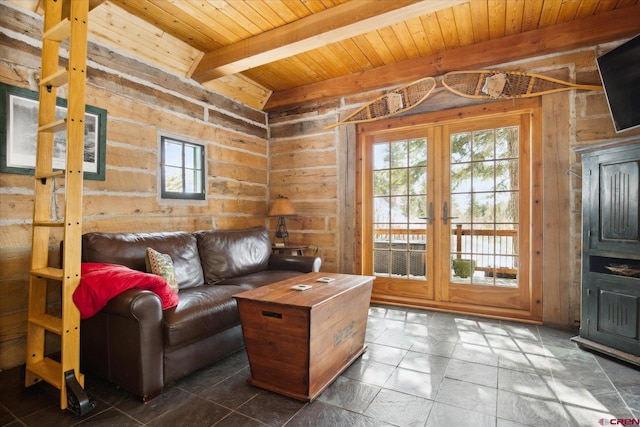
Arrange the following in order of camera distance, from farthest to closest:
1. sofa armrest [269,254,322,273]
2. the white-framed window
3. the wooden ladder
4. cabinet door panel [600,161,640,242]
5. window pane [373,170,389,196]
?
window pane [373,170,389,196] < sofa armrest [269,254,322,273] < the white-framed window < cabinet door panel [600,161,640,242] < the wooden ladder

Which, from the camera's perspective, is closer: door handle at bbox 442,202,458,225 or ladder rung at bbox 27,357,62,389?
ladder rung at bbox 27,357,62,389

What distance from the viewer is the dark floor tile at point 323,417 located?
1.63m

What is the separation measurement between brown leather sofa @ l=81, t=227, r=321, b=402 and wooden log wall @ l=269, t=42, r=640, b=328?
1.27 meters

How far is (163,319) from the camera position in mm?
1909

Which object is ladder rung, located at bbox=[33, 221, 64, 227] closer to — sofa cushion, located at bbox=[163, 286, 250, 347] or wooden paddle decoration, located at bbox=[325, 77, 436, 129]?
sofa cushion, located at bbox=[163, 286, 250, 347]

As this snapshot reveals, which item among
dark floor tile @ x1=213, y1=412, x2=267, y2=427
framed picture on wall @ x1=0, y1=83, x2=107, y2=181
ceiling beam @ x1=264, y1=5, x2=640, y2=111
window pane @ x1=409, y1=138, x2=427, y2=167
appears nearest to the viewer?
dark floor tile @ x1=213, y1=412, x2=267, y2=427

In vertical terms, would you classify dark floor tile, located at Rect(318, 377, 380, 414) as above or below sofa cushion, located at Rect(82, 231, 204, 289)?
below

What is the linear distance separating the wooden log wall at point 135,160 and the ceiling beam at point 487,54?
1.04 meters

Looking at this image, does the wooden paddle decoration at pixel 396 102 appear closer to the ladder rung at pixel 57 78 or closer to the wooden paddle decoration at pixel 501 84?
the wooden paddle decoration at pixel 501 84

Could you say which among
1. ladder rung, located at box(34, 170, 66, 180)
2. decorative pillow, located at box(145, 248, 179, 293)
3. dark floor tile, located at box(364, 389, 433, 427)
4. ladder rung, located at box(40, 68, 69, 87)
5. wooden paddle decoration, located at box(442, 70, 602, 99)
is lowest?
dark floor tile, located at box(364, 389, 433, 427)

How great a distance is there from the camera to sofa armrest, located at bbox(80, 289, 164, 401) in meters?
1.78

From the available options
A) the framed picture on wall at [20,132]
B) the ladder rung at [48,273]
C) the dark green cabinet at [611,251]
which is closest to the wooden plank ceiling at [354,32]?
the framed picture on wall at [20,132]

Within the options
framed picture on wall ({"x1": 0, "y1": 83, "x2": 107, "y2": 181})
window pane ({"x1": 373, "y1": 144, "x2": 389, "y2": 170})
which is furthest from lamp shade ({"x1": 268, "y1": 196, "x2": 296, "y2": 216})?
framed picture on wall ({"x1": 0, "y1": 83, "x2": 107, "y2": 181})

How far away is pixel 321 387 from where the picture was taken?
1.92 metres
